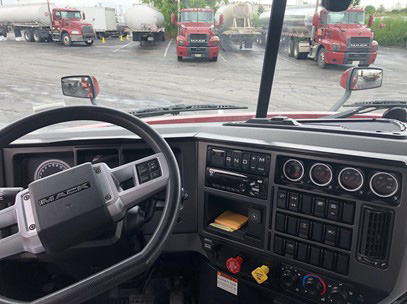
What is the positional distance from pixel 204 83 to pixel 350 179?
18.7 feet

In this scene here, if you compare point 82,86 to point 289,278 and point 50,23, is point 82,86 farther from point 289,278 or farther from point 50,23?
point 50,23

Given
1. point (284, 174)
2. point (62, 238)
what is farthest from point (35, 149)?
point (284, 174)

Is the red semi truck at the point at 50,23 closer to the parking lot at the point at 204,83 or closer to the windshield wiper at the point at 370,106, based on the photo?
the parking lot at the point at 204,83

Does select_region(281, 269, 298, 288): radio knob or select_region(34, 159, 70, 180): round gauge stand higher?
select_region(34, 159, 70, 180): round gauge

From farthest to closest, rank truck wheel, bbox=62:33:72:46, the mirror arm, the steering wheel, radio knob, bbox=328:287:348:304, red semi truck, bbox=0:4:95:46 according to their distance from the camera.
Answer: red semi truck, bbox=0:4:95:46
truck wheel, bbox=62:33:72:46
the mirror arm
radio knob, bbox=328:287:348:304
the steering wheel

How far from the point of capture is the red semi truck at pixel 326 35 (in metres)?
2.10

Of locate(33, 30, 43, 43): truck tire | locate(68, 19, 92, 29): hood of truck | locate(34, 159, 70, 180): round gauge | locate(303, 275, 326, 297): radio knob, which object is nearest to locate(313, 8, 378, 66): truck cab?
locate(303, 275, 326, 297): radio knob

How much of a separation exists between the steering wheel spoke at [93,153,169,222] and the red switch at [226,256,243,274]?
0.71m

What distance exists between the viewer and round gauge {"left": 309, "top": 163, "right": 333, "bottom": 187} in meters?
1.40

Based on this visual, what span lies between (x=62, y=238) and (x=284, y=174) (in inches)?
36.0

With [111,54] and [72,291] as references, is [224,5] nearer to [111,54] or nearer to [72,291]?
[72,291]

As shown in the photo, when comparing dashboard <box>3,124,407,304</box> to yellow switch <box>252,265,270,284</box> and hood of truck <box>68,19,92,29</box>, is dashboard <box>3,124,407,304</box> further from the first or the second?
hood of truck <box>68,19,92,29</box>

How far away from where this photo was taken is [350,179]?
Result: 1354mm

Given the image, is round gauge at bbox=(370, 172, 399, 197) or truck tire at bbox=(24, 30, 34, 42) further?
truck tire at bbox=(24, 30, 34, 42)
